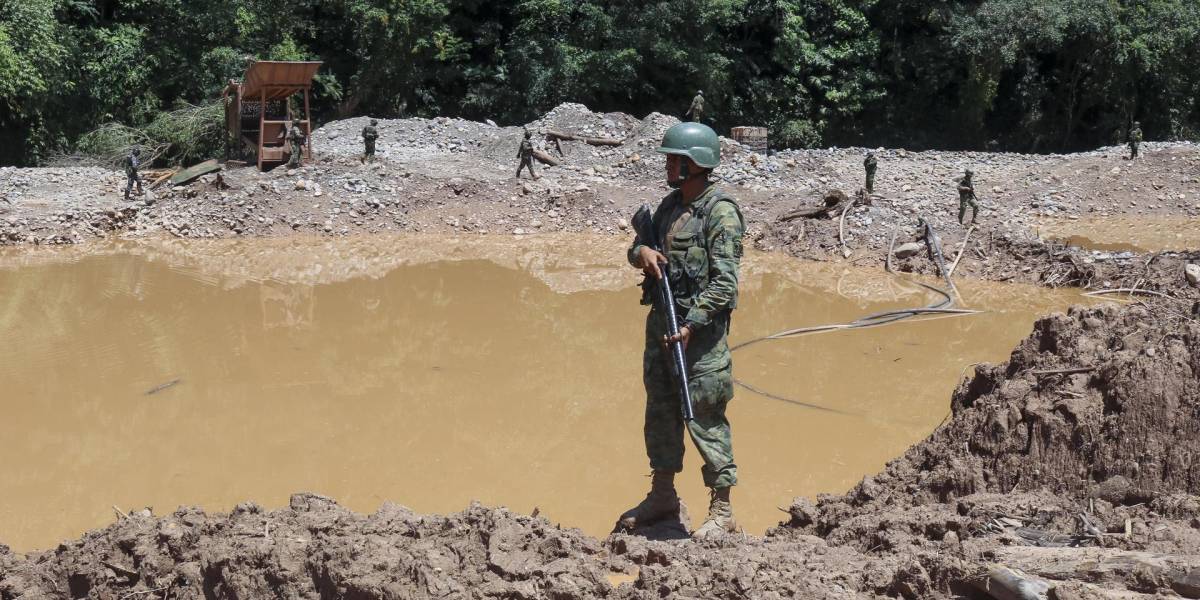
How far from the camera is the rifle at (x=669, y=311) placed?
471cm

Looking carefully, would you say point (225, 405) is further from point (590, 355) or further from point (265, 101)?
point (265, 101)

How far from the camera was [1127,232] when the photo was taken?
56.0 ft

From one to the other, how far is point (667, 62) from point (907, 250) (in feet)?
45.0

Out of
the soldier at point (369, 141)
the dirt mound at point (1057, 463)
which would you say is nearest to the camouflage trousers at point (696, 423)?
the dirt mound at point (1057, 463)

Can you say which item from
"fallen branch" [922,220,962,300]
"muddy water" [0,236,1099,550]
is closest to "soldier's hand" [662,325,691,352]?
"muddy water" [0,236,1099,550]

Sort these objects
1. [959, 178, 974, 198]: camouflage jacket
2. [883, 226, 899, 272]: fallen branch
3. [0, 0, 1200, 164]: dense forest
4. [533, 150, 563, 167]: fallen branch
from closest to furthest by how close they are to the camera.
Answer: [883, 226, 899, 272]: fallen branch, [959, 178, 974, 198]: camouflage jacket, [533, 150, 563, 167]: fallen branch, [0, 0, 1200, 164]: dense forest

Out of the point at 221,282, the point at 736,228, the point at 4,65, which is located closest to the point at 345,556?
the point at 736,228

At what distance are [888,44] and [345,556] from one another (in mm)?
28017

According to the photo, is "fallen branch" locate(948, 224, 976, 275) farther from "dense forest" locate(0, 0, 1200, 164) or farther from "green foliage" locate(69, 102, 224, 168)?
"green foliage" locate(69, 102, 224, 168)

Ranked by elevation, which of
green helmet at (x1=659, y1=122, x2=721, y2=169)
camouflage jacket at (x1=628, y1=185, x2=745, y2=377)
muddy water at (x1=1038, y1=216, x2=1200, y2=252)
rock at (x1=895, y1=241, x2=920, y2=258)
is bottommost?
rock at (x1=895, y1=241, x2=920, y2=258)

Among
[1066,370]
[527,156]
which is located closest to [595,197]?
[527,156]

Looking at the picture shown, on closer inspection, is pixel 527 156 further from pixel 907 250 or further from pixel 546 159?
pixel 907 250

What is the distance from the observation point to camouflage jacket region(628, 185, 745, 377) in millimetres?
4789

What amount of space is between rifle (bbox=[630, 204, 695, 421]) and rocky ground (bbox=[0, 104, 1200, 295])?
8596 mm
